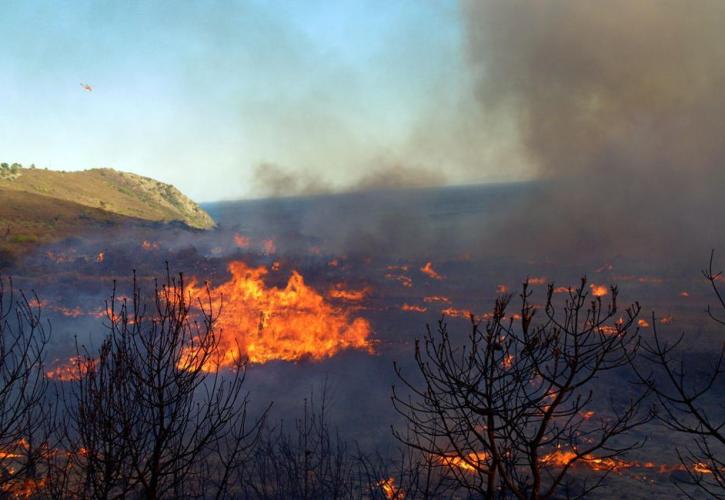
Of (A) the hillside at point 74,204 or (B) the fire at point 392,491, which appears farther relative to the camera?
(A) the hillside at point 74,204

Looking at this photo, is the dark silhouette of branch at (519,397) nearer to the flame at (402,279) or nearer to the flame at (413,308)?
the flame at (413,308)

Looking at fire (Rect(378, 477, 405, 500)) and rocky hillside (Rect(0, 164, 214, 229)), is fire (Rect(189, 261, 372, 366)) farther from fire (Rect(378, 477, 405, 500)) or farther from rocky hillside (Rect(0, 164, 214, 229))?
rocky hillside (Rect(0, 164, 214, 229))

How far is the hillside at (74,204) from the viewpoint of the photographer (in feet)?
150

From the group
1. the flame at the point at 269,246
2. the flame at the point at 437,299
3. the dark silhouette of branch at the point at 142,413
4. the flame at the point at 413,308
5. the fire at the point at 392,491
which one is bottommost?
the fire at the point at 392,491

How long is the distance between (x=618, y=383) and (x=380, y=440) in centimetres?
1231

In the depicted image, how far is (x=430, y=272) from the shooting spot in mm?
45000

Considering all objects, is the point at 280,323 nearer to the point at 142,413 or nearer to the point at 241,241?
the point at 142,413

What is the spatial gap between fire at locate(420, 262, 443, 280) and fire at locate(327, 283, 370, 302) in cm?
963

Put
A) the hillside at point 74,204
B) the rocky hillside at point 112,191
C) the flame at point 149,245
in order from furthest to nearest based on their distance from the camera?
the rocky hillside at point 112,191 < the hillside at point 74,204 < the flame at point 149,245

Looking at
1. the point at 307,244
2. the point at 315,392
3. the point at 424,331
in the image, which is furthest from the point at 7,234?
the point at 424,331

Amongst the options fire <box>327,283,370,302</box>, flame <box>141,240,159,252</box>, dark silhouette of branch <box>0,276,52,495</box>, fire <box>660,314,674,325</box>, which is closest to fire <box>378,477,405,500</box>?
dark silhouette of branch <box>0,276,52,495</box>

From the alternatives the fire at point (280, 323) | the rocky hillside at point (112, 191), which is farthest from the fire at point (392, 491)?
the rocky hillside at point (112, 191)

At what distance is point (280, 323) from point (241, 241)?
26.8 m

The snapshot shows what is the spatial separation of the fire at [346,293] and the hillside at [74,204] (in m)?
27.1
